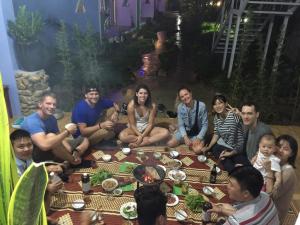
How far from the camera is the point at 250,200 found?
2320 mm

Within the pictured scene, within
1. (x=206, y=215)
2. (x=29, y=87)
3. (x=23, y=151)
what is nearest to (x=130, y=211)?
(x=206, y=215)

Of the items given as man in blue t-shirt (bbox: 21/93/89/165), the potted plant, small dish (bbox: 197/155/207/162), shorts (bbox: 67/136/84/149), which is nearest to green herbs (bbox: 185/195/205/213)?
small dish (bbox: 197/155/207/162)

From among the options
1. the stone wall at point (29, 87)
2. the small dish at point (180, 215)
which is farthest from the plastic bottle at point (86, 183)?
the stone wall at point (29, 87)

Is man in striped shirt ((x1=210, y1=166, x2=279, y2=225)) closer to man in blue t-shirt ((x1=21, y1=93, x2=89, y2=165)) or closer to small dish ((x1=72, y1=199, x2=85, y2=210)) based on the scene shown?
small dish ((x1=72, y1=199, x2=85, y2=210))

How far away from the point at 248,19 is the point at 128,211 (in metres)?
4.95

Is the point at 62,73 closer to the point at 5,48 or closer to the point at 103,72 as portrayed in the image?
the point at 103,72

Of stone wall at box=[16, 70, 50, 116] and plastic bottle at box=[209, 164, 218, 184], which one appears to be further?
stone wall at box=[16, 70, 50, 116]

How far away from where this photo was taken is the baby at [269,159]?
2.89 meters

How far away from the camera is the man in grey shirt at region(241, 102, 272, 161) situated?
A: 3.59 meters

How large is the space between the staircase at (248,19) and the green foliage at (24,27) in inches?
163

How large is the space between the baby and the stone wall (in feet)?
14.4

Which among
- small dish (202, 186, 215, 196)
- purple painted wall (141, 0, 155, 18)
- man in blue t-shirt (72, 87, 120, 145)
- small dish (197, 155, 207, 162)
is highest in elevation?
purple painted wall (141, 0, 155, 18)

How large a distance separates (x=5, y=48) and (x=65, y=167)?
3077 mm

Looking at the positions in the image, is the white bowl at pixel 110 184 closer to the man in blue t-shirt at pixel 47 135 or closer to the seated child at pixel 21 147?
the man in blue t-shirt at pixel 47 135
